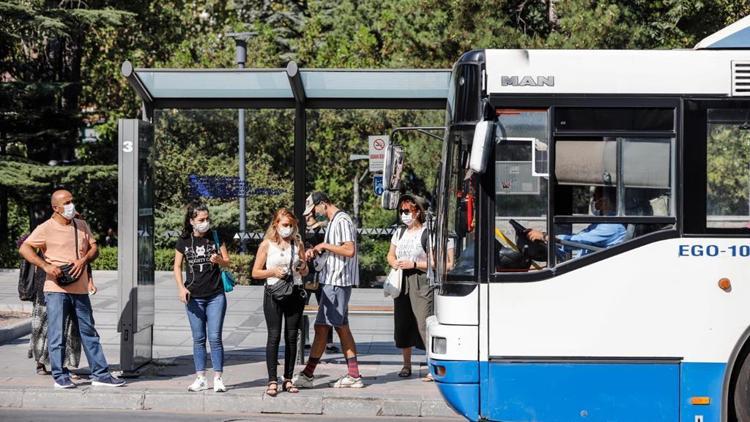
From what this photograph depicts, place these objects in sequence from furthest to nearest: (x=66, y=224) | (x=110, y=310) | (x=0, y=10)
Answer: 1. (x=0, y=10)
2. (x=110, y=310)
3. (x=66, y=224)

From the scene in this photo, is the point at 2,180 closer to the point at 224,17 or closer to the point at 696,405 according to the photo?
the point at 224,17

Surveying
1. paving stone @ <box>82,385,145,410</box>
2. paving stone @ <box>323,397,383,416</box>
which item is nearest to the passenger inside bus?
paving stone @ <box>323,397,383,416</box>

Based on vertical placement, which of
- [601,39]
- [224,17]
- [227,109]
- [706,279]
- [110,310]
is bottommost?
[110,310]

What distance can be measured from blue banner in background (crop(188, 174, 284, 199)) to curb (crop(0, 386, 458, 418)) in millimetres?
3112

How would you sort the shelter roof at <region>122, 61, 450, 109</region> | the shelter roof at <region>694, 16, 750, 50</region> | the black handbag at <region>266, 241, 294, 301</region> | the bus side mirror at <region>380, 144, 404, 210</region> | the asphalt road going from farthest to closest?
the shelter roof at <region>122, 61, 450, 109</region>, the black handbag at <region>266, 241, 294, 301</region>, the asphalt road, the bus side mirror at <region>380, 144, 404, 210</region>, the shelter roof at <region>694, 16, 750, 50</region>

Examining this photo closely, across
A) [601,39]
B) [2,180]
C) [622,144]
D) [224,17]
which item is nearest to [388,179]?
[622,144]

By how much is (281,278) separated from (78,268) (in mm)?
1855

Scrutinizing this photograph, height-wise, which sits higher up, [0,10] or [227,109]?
[0,10]

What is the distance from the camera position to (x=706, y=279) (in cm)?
786

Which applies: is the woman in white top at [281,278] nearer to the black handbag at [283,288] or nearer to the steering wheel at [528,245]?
the black handbag at [283,288]

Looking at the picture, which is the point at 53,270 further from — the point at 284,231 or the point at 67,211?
the point at 284,231

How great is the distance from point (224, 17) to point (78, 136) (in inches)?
400

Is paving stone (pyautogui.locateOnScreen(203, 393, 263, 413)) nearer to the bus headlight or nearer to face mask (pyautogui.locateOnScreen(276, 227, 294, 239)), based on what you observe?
face mask (pyautogui.locateOnScreen(276, 227, 294, 239))

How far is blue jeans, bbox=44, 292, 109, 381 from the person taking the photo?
33.1ft
